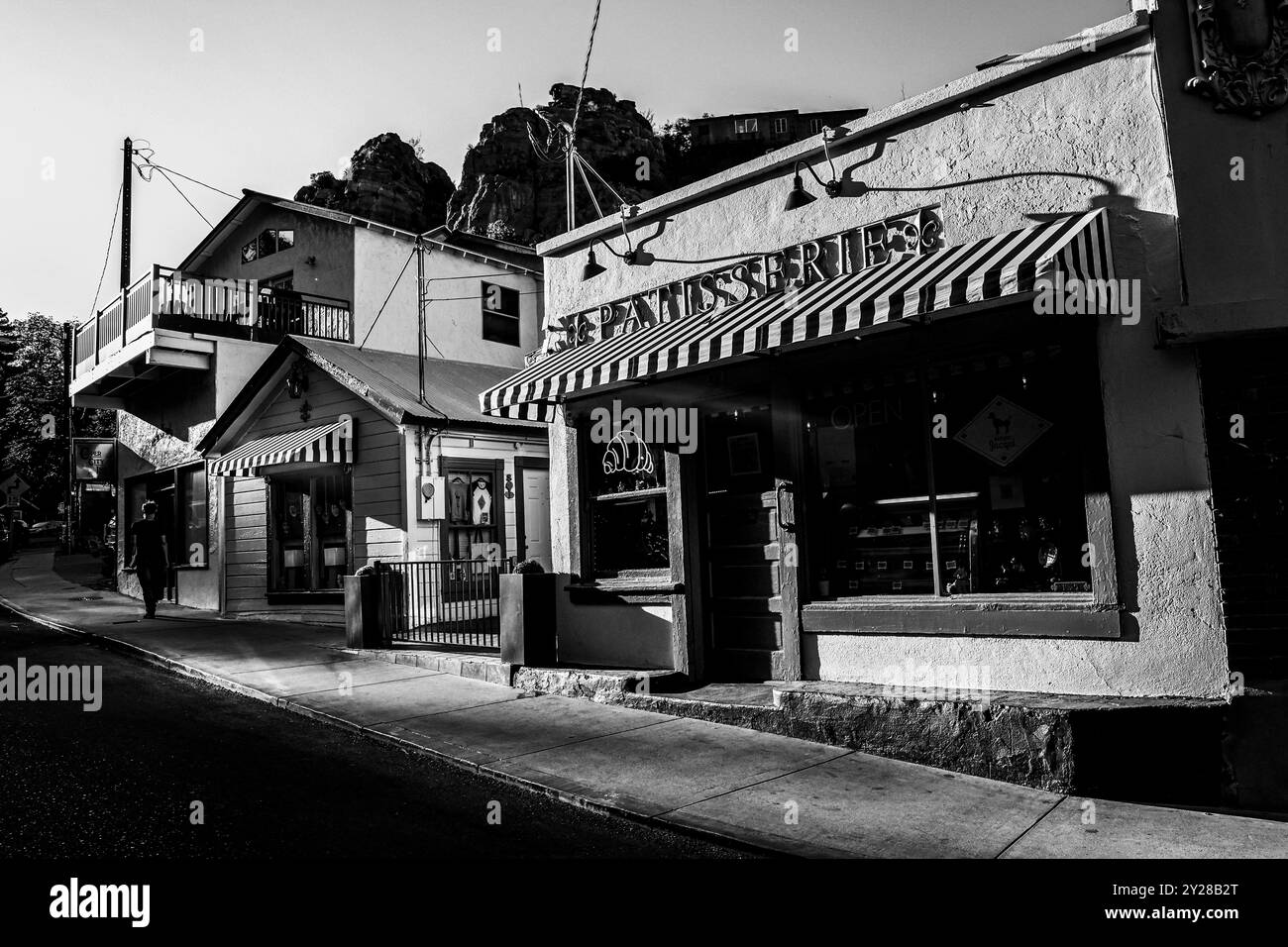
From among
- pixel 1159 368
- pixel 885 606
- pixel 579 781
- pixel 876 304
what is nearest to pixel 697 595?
pixel 885 606

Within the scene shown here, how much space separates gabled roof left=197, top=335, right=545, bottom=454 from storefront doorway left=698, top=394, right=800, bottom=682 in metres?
6.54

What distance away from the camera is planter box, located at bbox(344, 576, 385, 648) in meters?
11.2

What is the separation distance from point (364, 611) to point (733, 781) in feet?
22.2

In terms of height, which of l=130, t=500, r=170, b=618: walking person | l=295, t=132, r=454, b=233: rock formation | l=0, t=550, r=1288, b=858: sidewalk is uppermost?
l=295, t=132, r=454, b=233: rock formation

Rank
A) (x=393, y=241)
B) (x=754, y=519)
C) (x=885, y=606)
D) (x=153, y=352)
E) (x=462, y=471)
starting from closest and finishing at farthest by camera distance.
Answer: (x=885, y=606), (x=754, y=519), (x=462, y=471), (x=153, y=352), (x=393, y=241)

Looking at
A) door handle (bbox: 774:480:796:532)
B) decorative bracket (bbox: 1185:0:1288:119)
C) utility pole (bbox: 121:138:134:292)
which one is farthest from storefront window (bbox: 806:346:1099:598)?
utility pole (bbox: 121:138:134:292)

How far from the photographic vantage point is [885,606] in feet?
23.3

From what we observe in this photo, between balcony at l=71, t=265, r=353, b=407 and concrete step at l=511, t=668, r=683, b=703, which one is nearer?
concrete step at l=511, t=668, r=683, b=703

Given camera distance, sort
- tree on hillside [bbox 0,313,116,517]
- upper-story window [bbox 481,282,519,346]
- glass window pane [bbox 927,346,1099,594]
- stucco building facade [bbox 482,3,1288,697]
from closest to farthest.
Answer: stucco building facade [bbox 482,3,1288,697]
glass window pane [bbox 927,346,1099,594]
upper-story window [bbox 481,282,519,346]
tree on hillside [bbox 0,313,116,517]

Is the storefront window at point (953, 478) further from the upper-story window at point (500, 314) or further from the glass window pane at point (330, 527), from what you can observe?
the upper-story window at point (500, 314)

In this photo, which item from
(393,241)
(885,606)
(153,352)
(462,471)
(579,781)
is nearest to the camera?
(579,781)

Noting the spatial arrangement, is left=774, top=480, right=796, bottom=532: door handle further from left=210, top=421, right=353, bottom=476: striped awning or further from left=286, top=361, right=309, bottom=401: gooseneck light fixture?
left=286, top=361, right=309, bottom=401: gooseneck light fixture
